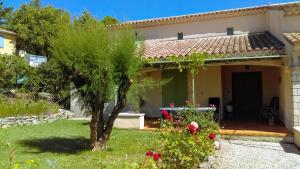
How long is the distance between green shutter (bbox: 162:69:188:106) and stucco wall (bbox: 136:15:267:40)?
104 inches

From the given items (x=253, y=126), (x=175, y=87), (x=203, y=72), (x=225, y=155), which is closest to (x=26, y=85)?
(x=175, y=87)

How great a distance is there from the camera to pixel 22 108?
739 inches

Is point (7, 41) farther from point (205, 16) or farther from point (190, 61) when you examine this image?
point (190, 61)

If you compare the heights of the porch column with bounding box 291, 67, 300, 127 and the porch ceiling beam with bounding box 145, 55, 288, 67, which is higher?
the porch ceiling beam with bounding box 145, 55, 288, 67

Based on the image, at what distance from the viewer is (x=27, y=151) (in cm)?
1073

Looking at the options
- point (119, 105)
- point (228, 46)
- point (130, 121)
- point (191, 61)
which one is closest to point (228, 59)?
point (191, 61)

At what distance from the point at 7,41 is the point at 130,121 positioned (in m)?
24.2

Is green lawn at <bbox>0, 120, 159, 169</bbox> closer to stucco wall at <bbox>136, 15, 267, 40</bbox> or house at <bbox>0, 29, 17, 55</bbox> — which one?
stucco wall at <bbox>136, 15, 267, 40</bbox>

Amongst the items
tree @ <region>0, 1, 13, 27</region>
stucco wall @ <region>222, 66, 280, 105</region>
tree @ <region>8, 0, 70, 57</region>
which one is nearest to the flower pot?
stucco wall @ <region>222, 66, 280, 105</region>

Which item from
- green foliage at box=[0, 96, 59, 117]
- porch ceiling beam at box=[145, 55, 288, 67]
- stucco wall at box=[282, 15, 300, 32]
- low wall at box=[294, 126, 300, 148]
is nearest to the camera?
low wall at box=[294, 126, 300, 148]

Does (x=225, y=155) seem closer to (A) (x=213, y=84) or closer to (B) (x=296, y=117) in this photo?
(B) (x=296, y=117)

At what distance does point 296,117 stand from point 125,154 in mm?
6856

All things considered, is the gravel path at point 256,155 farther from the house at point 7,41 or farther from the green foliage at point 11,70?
the house at point 7,41

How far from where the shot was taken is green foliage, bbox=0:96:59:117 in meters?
18.0
